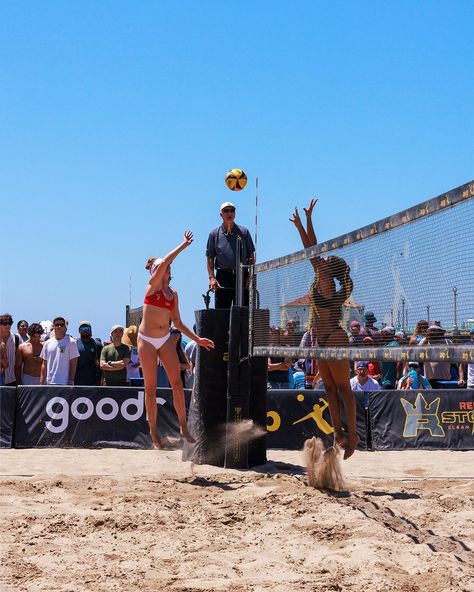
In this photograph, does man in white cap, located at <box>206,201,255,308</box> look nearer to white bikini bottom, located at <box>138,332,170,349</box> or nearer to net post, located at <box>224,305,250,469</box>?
net post, located at <box>224,305,250,469</box>

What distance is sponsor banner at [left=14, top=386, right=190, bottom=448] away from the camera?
37.2 feet

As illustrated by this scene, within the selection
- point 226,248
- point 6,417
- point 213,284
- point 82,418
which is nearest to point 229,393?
point 213,284

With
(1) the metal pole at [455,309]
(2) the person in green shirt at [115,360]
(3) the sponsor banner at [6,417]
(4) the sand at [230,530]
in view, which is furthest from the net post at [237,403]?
(1) the metal pole at [455,309]

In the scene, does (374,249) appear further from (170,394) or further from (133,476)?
(170,394)

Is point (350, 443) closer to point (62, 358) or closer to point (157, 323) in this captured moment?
point (157, 323)

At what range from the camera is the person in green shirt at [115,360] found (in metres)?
12.1

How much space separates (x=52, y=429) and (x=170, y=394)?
1.62m

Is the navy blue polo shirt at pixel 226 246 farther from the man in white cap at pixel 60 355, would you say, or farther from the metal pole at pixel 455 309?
the metal pole at pixel 455 309

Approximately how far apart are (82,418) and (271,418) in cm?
252

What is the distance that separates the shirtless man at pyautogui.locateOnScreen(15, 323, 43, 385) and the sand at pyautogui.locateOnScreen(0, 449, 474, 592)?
3.12m

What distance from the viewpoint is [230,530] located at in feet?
19.8

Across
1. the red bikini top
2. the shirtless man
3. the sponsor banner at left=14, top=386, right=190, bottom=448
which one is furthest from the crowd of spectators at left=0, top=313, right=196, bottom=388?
the red bikini top

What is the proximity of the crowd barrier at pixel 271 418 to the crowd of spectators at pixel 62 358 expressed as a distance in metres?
0.50

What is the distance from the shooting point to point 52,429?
37.2 feet
